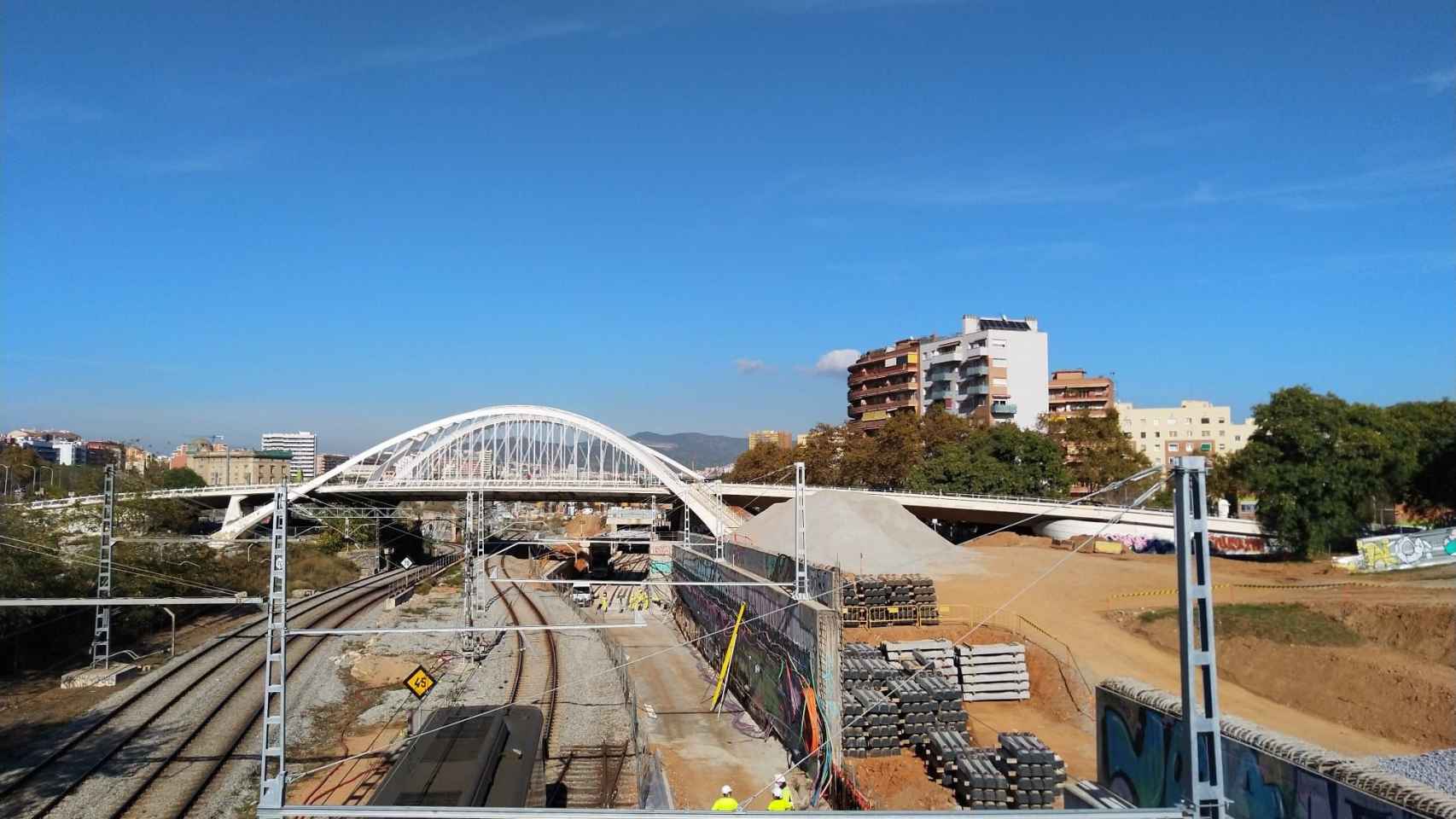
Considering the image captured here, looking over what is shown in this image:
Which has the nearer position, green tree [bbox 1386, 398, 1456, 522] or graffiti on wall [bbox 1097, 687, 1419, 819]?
graffiti on wall [bbox 1097, 687, 1419, 819]

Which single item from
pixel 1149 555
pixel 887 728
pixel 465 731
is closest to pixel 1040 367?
pixel 1149 555

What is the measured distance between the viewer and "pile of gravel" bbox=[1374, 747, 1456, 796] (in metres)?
14.7

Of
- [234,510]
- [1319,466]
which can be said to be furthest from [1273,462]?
[234,510]

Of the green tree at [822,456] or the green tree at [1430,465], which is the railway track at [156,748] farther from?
the green tree at [822,456]

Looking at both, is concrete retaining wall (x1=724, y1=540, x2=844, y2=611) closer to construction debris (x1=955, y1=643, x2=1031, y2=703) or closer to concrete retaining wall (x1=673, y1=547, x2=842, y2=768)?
concrete retaining wall (x1=673, y1=547, x2=842, y2=768)

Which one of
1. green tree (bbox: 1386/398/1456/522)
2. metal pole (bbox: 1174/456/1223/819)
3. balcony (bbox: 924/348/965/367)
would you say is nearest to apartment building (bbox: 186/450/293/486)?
balcony (bbox: 924/348/965/367)

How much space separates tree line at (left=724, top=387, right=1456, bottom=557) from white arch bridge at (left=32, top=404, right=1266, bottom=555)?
3897 mm

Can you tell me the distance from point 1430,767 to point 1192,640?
1401 cm

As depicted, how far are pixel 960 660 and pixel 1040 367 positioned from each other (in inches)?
3092

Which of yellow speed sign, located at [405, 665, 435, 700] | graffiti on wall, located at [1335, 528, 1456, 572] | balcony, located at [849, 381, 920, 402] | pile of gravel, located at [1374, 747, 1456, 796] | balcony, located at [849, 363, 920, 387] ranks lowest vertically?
pile of gravel, located at [1374, 747, 1456, 796]

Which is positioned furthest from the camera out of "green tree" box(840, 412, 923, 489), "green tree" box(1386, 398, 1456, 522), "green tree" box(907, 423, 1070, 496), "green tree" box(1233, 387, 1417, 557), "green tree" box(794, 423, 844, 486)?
"green tree" box(794, 423, 844, 486)

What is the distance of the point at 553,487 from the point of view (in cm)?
7219

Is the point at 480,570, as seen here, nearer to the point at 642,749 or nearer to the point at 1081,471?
the point at 642,749

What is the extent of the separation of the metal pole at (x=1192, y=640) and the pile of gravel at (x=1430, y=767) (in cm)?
1151
